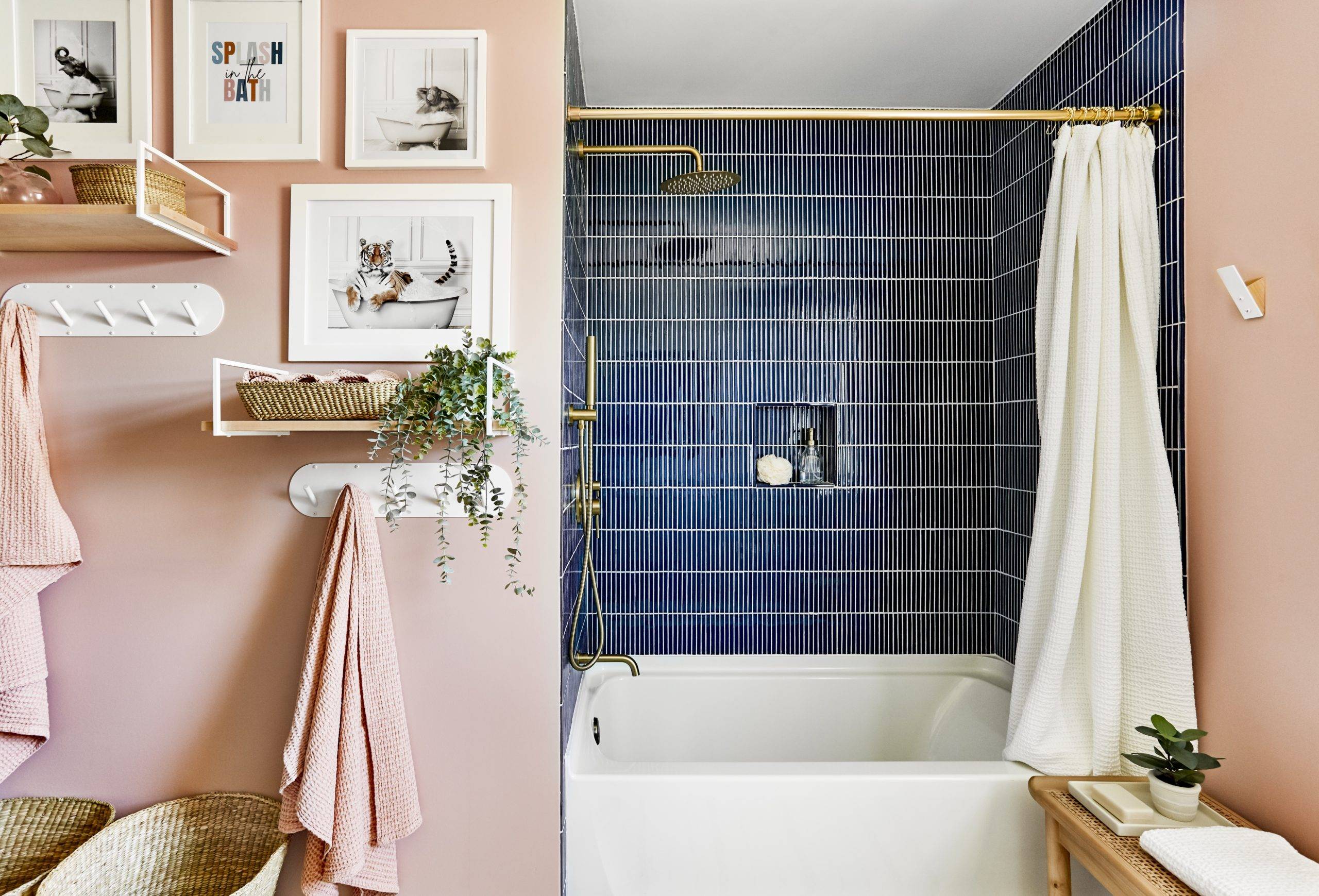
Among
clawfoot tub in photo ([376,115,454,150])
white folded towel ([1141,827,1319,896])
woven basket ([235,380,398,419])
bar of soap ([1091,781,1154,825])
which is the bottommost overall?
bar of soap ([1091,781,1154,825])

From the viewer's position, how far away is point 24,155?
1.43 meters

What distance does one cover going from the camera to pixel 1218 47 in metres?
1.53

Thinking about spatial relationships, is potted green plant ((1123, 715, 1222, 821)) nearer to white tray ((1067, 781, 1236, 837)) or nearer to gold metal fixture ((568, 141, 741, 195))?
white tray ((1067, 781, 1236, 837))

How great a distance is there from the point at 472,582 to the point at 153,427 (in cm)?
75

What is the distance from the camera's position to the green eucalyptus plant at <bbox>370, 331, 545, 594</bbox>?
4.39ft

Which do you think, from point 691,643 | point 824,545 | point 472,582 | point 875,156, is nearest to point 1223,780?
point 824,545

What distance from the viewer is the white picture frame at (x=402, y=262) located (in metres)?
1.54

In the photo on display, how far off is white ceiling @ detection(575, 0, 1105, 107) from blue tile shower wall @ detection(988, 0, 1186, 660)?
13 centimetres

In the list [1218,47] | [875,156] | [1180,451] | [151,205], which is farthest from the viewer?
[875,156]

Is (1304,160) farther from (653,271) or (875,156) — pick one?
(653,271)

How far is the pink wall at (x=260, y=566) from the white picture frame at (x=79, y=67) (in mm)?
70

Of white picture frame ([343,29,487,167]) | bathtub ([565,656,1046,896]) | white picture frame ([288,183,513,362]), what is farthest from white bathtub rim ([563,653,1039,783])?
white picture frame ([343,29,487,167])

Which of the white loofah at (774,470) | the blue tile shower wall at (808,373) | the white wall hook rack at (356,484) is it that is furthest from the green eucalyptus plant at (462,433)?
the white loofah at (774,470)

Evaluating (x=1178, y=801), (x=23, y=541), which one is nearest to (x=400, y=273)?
(x=23, y=541)
